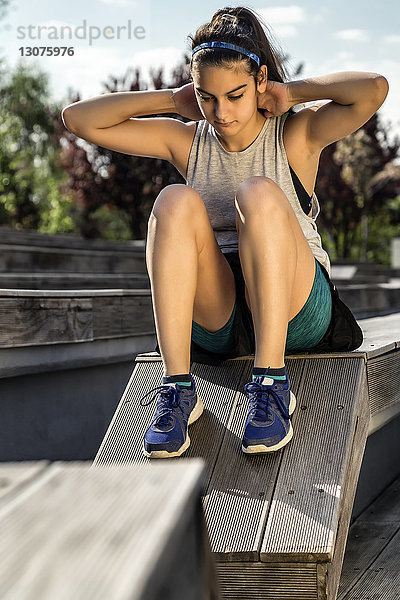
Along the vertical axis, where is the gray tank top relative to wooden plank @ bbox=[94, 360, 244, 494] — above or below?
above

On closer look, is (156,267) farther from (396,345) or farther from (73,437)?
(73,437)

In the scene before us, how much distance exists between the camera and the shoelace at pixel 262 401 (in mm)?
1769

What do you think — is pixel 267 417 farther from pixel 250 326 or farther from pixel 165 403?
pixel 250 326

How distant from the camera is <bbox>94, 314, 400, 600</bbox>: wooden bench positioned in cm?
147

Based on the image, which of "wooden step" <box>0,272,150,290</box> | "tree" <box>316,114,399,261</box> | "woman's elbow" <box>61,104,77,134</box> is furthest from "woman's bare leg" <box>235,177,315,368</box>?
"tree" <box>316,114,399,261</box>

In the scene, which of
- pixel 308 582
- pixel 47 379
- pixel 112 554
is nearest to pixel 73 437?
pixel 47 379

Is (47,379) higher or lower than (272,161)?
lower

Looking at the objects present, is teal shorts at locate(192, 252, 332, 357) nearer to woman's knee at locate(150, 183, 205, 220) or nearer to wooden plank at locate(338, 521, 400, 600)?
woman's knee at locate(150, 183, 205, 220)

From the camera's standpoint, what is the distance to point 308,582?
1.46m

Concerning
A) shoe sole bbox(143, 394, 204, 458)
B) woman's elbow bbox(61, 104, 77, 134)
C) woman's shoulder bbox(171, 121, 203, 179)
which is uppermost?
woman's elbow bbox(61, 104, 77, 134)

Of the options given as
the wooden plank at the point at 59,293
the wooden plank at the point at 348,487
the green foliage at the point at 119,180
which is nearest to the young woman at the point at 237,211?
the wooden plank at the point at 348,487

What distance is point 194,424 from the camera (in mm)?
1930

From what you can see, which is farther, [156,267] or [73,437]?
[73,437]

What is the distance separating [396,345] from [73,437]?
1.21 m
